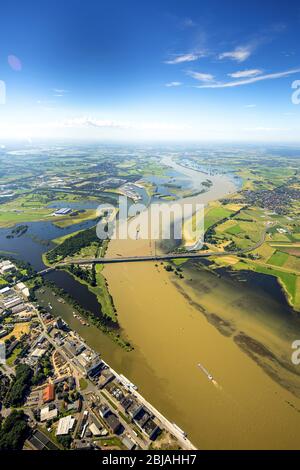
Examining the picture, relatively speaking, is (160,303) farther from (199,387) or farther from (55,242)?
(55,242)

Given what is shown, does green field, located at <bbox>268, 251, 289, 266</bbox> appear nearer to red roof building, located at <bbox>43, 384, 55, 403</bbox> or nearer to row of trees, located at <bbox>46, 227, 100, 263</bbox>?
row of trees, located at <bbox>46, 227, 100, 263</bbox>

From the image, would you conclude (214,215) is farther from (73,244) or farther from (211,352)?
(211,352)

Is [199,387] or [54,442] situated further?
[199,387]

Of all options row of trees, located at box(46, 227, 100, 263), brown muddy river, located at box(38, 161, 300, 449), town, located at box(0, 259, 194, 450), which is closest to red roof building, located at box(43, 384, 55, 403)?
town, located at box(0, 259, 194, 450)

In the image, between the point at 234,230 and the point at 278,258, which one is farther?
the point at 234,230

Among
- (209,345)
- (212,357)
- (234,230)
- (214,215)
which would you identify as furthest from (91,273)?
(214,215)

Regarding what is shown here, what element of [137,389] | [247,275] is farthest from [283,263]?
[137,389]

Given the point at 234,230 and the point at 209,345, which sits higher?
the point at 234,230

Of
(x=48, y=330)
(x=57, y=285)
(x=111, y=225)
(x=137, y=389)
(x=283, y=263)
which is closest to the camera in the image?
(x=137, y=389)
